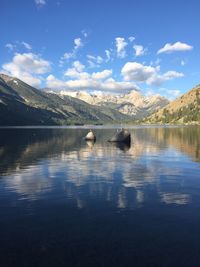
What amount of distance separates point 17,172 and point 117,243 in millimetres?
31599

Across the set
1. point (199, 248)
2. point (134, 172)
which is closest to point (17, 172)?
point (134, 172)

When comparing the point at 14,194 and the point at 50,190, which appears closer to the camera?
the point at 14,194

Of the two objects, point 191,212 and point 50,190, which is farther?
point 50,190

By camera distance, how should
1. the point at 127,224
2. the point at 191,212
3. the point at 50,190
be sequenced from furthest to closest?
the point at 50,190, the point at 191,212, the point at 127,224

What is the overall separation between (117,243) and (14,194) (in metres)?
17.1

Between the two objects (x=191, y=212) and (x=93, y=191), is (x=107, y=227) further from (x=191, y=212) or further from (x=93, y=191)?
(x=93, y=191)

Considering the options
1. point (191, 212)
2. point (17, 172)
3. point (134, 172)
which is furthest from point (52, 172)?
point (191, 212)

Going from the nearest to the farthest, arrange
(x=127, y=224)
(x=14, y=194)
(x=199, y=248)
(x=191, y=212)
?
1. (x=199, y=248)
2. (x=127, y=224)
3. (x=191, y=212)
4. (x=14, y=194)

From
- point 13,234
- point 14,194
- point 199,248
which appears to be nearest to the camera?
point 199,248

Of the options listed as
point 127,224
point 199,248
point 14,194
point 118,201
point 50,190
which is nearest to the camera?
point 199,248

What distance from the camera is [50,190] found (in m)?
36.8

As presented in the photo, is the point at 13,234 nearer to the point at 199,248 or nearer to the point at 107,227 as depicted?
the point at 107,227

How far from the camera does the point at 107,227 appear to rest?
77.4 ft

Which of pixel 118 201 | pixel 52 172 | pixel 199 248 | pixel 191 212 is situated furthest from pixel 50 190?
pixel 199 248
